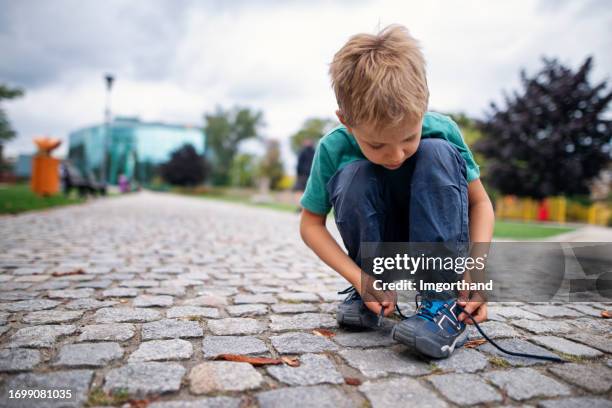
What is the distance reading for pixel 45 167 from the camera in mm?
11609

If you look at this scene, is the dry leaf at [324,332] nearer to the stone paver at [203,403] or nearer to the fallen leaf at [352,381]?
the fallen leaf at [352,381]

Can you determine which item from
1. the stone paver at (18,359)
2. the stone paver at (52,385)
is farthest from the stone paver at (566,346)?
the stone paver at (18,359)

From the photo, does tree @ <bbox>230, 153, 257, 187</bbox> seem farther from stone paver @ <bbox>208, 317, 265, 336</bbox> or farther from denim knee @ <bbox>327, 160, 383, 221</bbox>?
denim knee @ <bbox>327, 160, 383, 221</bbox>

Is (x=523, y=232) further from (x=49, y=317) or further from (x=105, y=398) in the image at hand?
(x=105, y=398)

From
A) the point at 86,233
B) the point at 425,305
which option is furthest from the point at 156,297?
the point at 86,233

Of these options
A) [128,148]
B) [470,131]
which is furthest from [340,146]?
[128,148]

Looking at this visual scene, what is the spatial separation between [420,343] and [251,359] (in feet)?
1.77

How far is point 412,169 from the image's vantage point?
1495 millimetres

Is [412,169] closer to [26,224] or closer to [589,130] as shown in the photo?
[26,224]

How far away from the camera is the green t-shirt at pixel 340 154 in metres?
1.55

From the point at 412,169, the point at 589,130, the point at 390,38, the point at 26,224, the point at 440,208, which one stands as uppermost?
the point at 589,130

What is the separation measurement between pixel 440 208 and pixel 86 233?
4.67m

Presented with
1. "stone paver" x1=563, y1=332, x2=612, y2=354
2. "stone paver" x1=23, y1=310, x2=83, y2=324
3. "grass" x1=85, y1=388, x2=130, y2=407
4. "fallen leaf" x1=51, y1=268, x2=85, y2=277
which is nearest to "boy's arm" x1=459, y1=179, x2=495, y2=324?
"stone paver" x1=563, y1=332, x2=612, y2=354

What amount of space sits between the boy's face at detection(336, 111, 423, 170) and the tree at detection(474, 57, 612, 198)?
1464 cm
